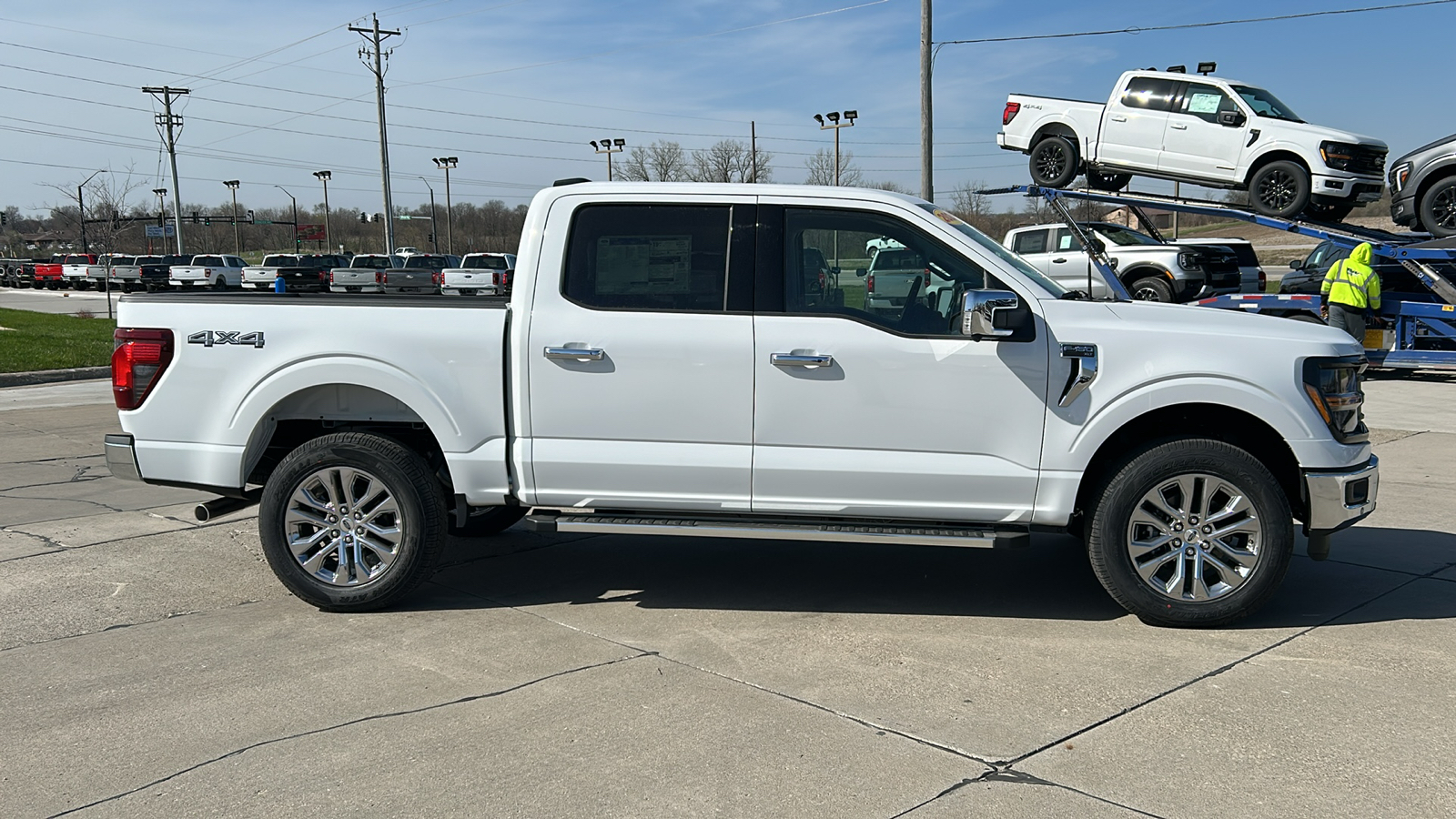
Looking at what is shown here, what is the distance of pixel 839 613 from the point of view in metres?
5.52

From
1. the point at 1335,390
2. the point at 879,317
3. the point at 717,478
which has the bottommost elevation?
the point at 717,478

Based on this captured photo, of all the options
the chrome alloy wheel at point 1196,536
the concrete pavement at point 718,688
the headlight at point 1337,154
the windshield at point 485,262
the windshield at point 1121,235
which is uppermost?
the headlight at point 1337,154

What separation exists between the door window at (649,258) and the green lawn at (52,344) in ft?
46.0

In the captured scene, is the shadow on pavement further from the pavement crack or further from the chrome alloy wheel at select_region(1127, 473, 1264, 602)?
the pavement crack

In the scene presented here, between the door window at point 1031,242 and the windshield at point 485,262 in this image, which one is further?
the windshield at point 485,262

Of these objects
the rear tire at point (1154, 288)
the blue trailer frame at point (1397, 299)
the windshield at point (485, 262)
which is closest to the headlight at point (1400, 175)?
the blue trailer frame at point (1397, 299)

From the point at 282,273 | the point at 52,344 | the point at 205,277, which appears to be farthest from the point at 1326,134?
the point at 205,277

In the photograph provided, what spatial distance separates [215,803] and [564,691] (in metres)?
1.34

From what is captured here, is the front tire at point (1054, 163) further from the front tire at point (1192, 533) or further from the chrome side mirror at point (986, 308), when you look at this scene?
the chrome side mirror at point (986, 308)

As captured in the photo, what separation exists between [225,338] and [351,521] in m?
1.08

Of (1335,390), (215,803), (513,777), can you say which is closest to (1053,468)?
(1335,390)

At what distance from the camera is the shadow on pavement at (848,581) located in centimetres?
561

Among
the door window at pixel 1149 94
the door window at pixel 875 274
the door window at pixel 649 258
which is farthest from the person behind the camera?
the door window at pixel 1149 94

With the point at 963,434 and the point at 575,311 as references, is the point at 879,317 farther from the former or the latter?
the point at 575,311
